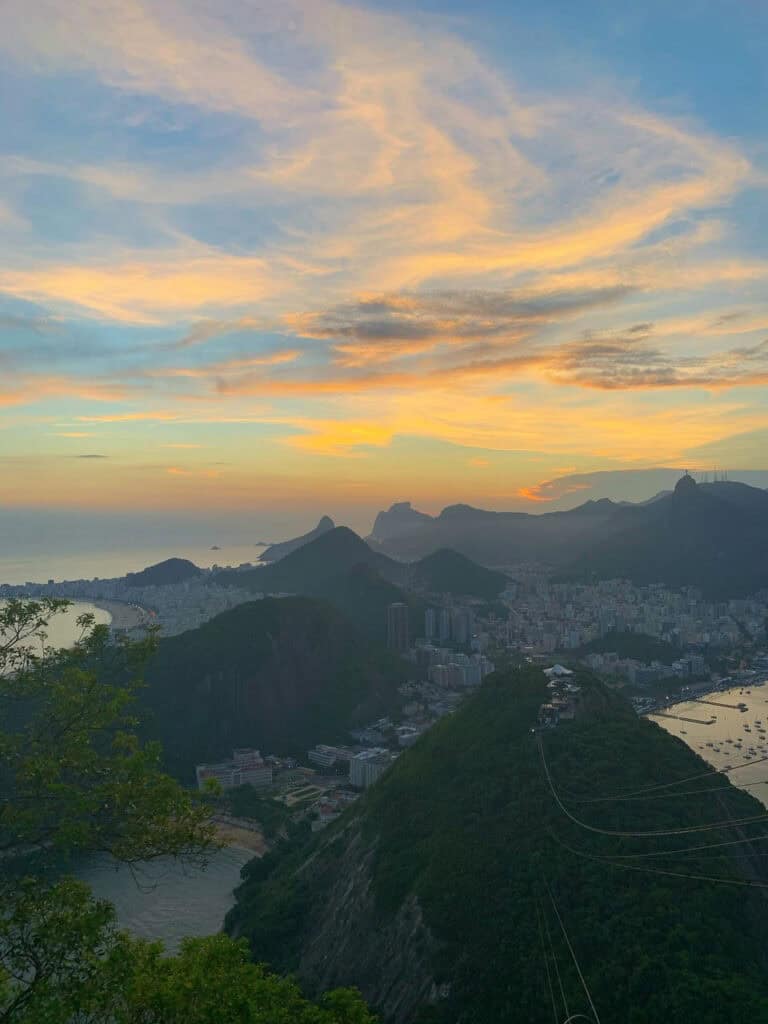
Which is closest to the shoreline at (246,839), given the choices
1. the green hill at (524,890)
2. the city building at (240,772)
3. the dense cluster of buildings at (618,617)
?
the green hill at (524,890)

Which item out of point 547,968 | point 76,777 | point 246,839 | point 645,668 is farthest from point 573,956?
point 645,668

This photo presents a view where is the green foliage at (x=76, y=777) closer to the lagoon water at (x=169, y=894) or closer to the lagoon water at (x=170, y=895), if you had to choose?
the lagoon water at (x=169, y=894)

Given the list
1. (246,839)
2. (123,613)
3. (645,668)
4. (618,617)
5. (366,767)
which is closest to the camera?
(246,839)

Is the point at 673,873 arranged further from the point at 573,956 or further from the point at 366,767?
the point at 366,767

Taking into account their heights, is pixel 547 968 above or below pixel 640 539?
below

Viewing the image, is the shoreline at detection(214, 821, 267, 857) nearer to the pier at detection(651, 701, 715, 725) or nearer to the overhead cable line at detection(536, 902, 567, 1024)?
the overhead cable line at detection(536, 902, 567, 1024)

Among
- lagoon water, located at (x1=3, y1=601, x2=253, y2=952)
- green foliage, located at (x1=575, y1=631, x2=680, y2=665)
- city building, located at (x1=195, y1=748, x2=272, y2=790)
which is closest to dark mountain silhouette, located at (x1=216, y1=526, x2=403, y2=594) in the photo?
green foliage, located at (x1=575, y1=631, x2=680, y2=665)
